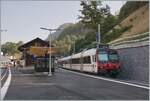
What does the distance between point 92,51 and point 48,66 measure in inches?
285

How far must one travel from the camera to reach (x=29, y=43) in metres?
99.6

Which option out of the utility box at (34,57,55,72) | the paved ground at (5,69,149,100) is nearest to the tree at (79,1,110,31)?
the utility box at (34,57,55,72)

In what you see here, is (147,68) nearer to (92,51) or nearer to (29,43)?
(92,51)

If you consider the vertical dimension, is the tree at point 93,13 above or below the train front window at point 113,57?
above

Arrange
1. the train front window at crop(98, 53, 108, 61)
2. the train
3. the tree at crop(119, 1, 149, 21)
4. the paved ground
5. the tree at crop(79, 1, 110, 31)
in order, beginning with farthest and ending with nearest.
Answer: the tree at crop(119, 1, 149, 21) < the tree at crop(79, 1, 110, 31) < the train front window at crop(98, 53, 108, 61) < the train < the paved ground

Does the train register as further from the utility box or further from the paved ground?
the paved ground

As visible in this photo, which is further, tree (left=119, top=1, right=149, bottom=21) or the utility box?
tree (left=119, top=1, right=149, bottom=21)

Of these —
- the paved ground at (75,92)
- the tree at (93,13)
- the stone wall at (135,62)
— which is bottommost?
the paved ground at (75,92)

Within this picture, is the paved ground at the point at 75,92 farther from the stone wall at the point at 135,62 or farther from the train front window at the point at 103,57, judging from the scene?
the train front window at the point at 103,57

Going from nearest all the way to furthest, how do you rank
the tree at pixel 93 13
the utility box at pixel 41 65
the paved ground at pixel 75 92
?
the paved ground at pixel 75 92
the utility box at pixel 41 65
the tree at pixel 93 13

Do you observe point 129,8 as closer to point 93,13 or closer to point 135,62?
point 93,13

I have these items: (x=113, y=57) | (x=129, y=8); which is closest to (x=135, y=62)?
(x=113, y=57)

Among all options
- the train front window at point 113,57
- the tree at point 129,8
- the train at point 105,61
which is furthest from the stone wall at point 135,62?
the tree at point 129,8

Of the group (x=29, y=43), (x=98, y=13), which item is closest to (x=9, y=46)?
(x=29, y=43)
